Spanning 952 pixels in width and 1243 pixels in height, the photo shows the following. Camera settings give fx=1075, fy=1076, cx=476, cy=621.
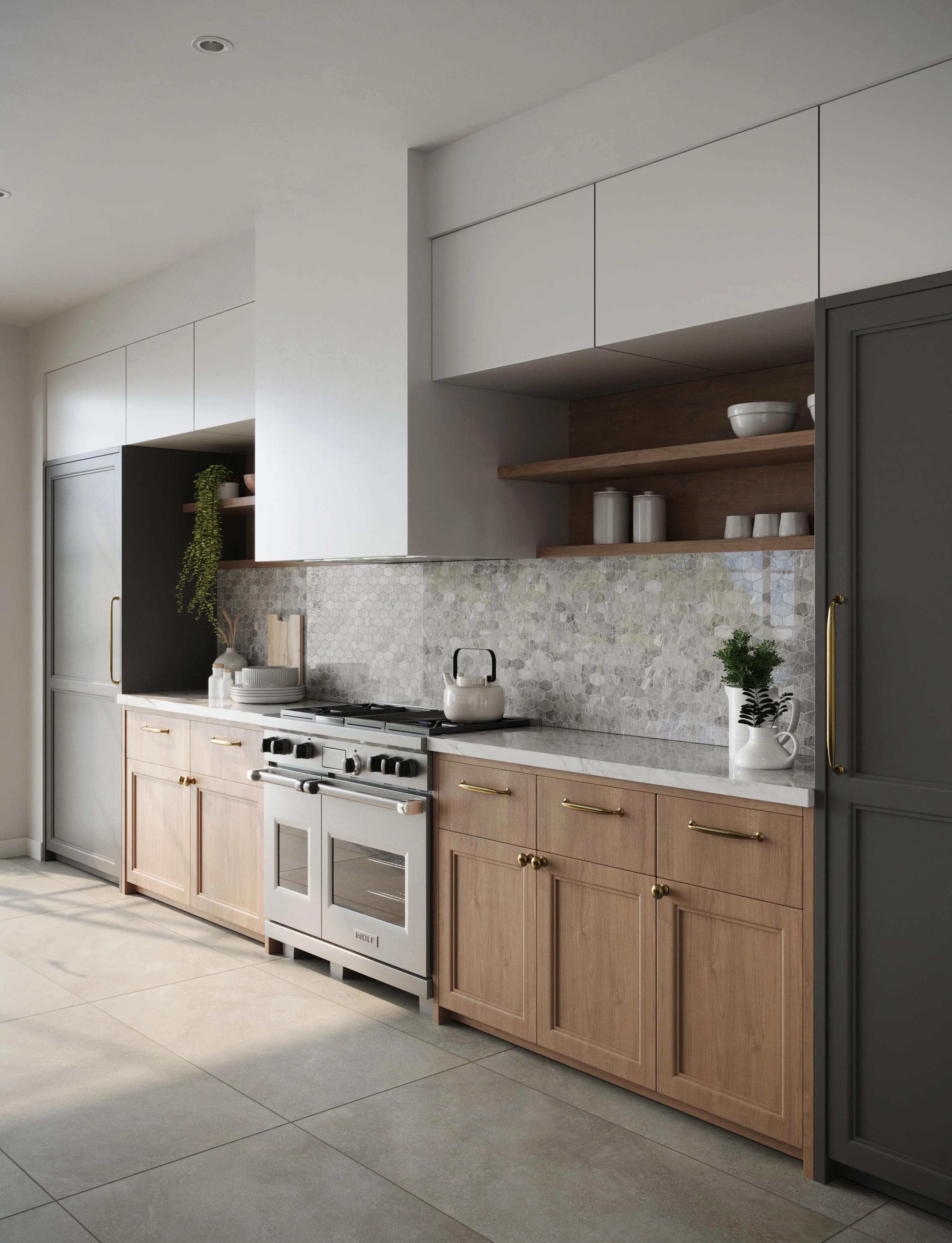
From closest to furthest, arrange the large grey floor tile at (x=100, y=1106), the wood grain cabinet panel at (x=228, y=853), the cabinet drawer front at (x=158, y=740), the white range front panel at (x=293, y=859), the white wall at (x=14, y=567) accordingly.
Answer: the large grey floor tile at (x=100, y=1106) < the white range front panel at (x=293, y=859) < the wood grain cabinet panel at (x=228, y=853) < the cabinet drawer front at (x=158, y=740) < the white wall at (x=14, y=567)

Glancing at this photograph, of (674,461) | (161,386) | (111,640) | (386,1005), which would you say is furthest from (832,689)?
(111,640)

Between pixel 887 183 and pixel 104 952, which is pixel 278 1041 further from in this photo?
pixel 887 183

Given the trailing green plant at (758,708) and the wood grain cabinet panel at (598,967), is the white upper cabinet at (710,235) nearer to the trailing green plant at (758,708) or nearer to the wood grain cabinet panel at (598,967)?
the trailing green plant at (758,708)

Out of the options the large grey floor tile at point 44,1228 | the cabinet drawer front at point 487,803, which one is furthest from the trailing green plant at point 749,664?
the large grey floor tile at point 44,1228

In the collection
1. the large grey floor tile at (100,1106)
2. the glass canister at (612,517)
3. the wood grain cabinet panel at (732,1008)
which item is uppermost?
the glass canister at (612,517)

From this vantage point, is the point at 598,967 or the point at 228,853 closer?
the point at 598,967

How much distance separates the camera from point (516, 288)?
3.35m

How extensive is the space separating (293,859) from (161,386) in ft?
7.54

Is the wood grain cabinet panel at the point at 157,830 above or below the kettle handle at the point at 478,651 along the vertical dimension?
below

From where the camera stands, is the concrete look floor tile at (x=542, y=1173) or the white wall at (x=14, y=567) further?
the white wall at (x=14, y=567)

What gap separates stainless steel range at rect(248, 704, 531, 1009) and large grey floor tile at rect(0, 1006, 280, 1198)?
2.38 ft

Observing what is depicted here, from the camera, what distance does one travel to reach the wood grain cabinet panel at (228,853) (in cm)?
425

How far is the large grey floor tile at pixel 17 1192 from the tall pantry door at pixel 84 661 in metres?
2.65

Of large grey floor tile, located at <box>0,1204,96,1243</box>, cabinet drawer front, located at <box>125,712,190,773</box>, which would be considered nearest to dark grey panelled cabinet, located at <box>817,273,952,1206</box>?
large grey floor tile, located at <box>0,1204,96,1243</box>
